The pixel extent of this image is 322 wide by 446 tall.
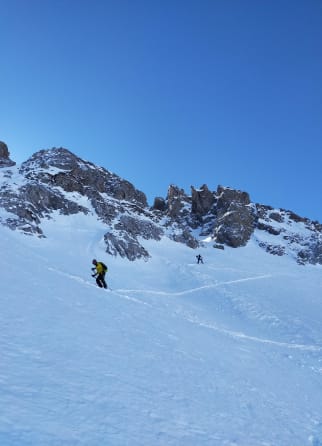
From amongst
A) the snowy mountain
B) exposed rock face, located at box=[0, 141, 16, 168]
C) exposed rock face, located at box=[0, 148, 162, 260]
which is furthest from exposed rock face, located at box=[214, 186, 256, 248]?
exposed rock face, located at box=[0, 141, 16, 168]

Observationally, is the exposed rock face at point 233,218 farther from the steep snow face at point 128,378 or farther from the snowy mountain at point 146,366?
the steep snow face at point 128,378

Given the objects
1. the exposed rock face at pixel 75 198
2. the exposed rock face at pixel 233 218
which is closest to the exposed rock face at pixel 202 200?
the exposed rock face at pixel 233 218

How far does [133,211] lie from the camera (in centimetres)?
7038

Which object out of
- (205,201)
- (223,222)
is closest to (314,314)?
(223,222)

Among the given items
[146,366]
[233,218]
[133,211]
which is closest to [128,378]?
[146,366]

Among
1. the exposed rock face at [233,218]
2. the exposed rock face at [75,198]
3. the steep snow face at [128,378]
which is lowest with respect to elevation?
the steep snow face at [128,378]

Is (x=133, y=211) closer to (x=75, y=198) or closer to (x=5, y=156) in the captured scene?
(x=75, y=198)

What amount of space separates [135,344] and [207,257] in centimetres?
5199

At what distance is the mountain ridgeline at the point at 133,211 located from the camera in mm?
48375

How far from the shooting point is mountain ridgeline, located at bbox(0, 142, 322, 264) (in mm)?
48375

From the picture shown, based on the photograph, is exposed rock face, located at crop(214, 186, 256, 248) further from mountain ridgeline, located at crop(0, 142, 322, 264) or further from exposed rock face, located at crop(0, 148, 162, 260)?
exposed rock face, located at crop(0, 148, 162, 260)

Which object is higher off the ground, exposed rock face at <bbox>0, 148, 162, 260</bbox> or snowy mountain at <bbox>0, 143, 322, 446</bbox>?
exposed rock face at <bbox>0, 148, 162, 260</bbox>

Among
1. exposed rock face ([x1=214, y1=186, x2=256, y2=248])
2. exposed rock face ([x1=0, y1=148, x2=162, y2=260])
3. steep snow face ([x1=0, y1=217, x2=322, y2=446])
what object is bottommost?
steep snow face ([x1=0, y1=217, x2=322, y2=446])

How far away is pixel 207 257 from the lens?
2406 inches
